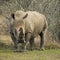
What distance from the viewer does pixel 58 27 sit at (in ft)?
72.0

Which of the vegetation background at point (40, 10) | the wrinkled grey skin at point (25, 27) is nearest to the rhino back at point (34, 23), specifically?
the wrinkled grey skin at point (25, 27)

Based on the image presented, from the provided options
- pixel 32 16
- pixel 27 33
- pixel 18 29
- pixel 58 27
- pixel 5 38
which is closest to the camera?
pixel 18 29

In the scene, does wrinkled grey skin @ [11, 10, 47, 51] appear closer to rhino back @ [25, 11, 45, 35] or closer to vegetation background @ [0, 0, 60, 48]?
rhino back @ [25, 11, 45, 35]

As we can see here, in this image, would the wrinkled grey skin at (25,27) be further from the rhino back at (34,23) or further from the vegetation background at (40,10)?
the vegetation background at (40,10)

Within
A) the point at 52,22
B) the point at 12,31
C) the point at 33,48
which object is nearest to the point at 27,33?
the point at 12,31

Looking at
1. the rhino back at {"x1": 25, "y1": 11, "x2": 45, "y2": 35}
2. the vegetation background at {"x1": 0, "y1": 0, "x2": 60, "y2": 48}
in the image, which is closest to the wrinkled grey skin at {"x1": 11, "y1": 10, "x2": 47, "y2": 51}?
the rhino back at {"x1": 25, "y1": 11, "x2": 45, "y2": 35}

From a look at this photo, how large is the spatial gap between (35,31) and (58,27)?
5.55 meters

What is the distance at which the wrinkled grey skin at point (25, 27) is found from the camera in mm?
14172

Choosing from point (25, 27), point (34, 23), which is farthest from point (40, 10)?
point (25, 27)

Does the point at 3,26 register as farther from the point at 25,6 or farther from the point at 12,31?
the point at 12,31

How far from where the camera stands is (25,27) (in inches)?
589

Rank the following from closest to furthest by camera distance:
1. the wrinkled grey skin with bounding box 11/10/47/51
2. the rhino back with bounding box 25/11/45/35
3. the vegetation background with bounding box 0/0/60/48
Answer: the wrinkled grey skin with bounding box 11/10/47/51 < the rhino back with bounding box 25/11/45/35 < the vegetation background with bounding box 0/0/60/48

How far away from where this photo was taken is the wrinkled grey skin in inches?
558

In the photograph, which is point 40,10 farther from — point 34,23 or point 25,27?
point 25,27
